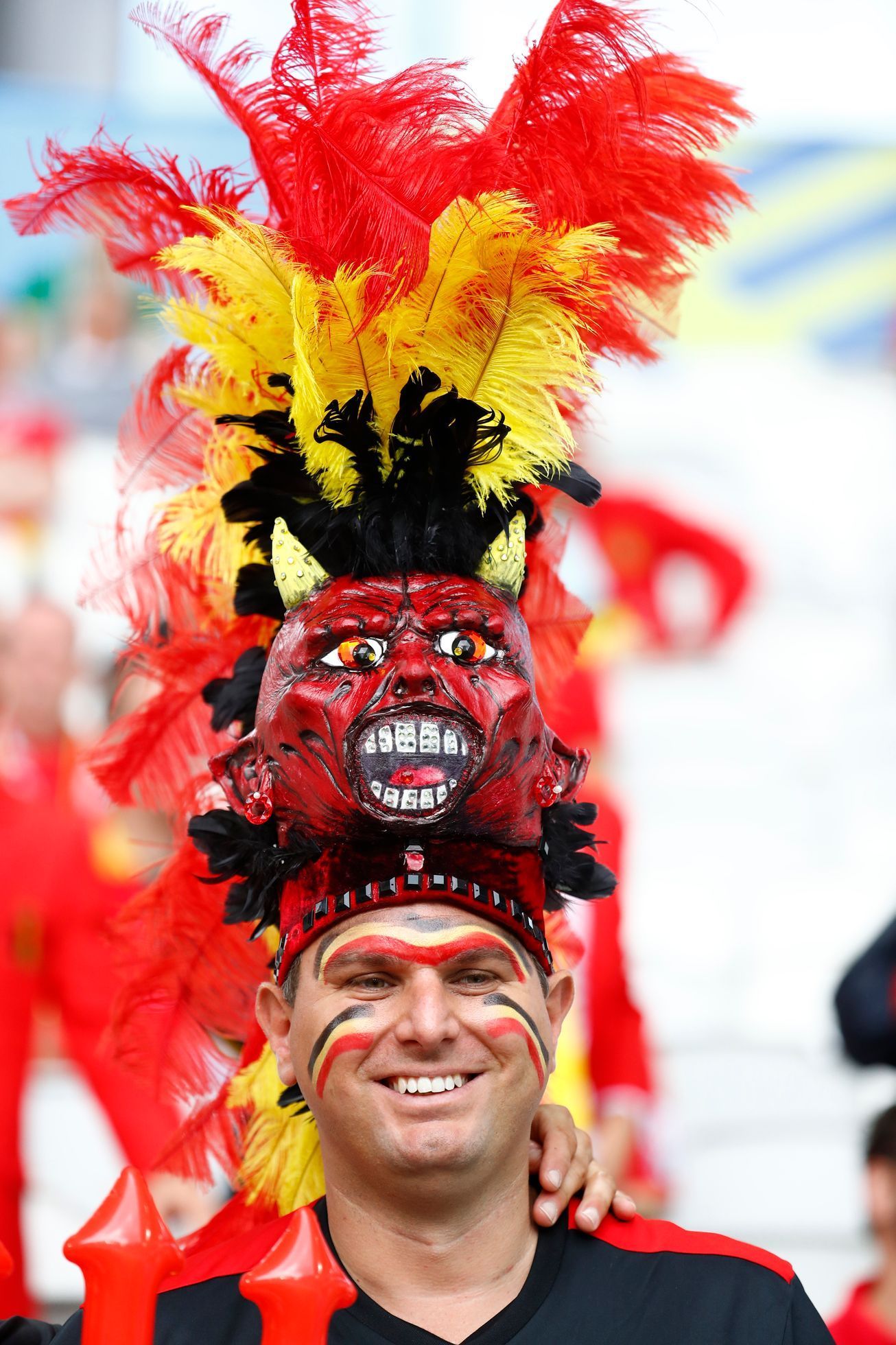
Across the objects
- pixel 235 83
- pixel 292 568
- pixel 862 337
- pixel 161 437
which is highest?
pixel 862 337

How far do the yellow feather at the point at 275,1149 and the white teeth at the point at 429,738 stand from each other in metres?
0.72

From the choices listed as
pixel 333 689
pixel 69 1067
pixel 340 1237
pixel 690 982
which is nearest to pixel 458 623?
pixel 333 689

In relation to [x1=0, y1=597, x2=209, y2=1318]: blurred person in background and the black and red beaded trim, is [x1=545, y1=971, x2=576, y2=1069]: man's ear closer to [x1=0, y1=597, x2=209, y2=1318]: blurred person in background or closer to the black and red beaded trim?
the black and red beaded trim

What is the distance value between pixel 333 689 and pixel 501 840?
30 cm

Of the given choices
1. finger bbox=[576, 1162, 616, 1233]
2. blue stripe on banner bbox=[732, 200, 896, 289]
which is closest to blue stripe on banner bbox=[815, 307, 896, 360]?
blue stripe on banner bbox=[732, 200, 896, 289]

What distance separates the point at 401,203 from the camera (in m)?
2.57

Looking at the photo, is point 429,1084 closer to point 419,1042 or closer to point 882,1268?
point 419,1042

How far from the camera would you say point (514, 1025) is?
235 cm

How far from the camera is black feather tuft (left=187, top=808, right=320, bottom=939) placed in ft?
8.28

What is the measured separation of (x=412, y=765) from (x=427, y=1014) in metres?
0.31

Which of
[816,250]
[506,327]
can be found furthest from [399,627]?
[816,250]

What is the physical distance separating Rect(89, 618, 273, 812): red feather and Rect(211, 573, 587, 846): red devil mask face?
1.57 ft

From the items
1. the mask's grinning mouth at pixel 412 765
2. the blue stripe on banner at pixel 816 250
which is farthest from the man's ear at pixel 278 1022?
the blue stripe on banner at pixel 816 250

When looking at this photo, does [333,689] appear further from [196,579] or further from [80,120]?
[80,120]
